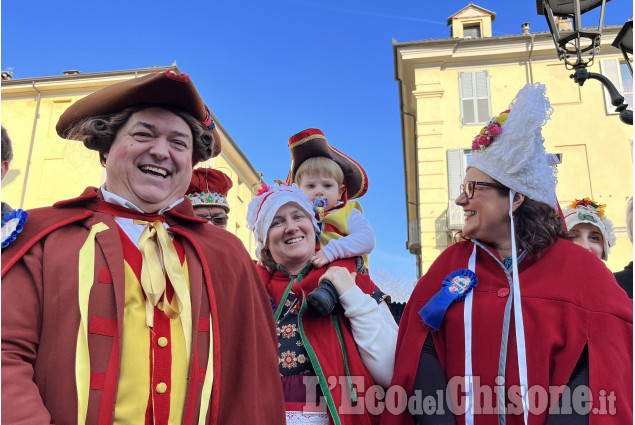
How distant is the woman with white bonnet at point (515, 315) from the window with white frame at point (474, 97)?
12.5m

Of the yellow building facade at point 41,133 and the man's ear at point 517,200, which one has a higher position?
the yellow building facade at point 41,133

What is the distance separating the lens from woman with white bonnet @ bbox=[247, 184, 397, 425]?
2402 millimetres

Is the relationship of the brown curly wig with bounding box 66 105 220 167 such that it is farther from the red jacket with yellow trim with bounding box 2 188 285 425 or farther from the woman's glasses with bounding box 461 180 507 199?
the woman's glasses with bounding box 461 180 507 199

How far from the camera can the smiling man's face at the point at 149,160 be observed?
6.08 feet

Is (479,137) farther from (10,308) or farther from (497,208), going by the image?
(10,308)

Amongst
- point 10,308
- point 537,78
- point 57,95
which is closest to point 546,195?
point 10,308

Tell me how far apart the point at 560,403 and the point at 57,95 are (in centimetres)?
1828

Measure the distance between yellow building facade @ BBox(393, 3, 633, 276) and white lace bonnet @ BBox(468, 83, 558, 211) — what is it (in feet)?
36.3

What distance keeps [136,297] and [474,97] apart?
1437 centimetres

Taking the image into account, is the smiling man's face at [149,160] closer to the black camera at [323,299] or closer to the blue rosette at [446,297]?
the black camera at [323,299]

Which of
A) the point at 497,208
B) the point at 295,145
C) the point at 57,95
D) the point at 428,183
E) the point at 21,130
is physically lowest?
the point at 497,208

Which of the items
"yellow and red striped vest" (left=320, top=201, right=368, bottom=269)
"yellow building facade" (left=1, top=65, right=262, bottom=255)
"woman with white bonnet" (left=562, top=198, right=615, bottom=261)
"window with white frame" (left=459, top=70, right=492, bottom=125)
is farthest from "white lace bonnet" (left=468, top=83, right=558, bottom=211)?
"yellow building facade" (left=1, top=65, right=262, bottom=255)

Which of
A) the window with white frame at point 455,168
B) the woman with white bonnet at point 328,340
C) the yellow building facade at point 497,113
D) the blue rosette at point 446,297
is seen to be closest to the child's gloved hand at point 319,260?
the woman with white bonnet at point 328,340

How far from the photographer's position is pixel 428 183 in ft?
46.9
